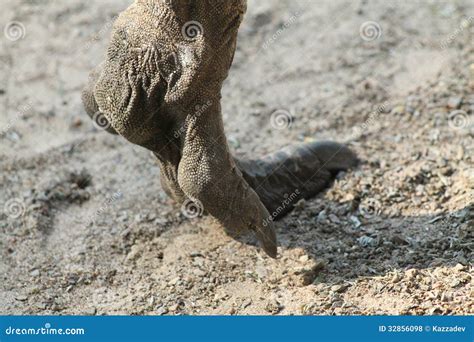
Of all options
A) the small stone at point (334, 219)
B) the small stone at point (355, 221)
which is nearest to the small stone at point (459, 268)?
the small stone at point (355, 221)

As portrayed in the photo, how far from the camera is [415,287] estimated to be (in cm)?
418

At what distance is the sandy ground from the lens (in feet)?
14.6

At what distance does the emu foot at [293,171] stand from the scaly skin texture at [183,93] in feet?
2.11

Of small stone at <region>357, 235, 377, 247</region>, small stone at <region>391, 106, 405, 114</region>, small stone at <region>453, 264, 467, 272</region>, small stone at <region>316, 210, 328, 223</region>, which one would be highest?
small stone at <region>453, 264, 467, 272</region>

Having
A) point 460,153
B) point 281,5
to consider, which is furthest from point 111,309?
point 281,5

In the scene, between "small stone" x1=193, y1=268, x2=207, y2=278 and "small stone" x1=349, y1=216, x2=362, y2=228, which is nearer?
"small stone" x1=193, y1=268, x2=207, y2=278

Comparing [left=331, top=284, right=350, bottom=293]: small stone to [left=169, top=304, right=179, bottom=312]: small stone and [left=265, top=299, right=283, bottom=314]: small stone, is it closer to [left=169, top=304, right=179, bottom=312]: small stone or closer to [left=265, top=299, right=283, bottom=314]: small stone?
[left=265, top=299, right=283, bottom=314]: small stone

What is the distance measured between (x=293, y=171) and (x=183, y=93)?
1.50 m

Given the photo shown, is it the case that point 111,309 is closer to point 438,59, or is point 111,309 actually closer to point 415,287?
point 415,287

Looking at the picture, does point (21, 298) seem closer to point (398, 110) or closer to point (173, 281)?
point (173, 281)

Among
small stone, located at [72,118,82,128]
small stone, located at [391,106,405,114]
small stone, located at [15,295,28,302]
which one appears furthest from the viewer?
small stone, located at [72,118,82,128]

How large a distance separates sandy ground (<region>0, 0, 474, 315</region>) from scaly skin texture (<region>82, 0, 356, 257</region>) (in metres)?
0.51

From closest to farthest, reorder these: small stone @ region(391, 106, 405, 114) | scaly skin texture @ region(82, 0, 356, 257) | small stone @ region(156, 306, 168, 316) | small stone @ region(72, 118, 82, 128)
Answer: scaly skin texture @ region(82, 0, 356, 257), small stone @ region(156, 306, 168, 316), small stone @ region(391, 106, 405, 114), small stone @ region(72, 118, 82, 128)

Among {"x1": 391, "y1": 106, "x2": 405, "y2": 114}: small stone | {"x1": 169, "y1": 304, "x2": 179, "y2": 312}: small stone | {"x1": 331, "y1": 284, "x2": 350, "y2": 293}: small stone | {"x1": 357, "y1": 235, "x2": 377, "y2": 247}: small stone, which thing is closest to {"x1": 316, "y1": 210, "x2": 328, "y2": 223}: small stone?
{"x1": 357, "y1": 235, "x2": 377, "y2": 247}: small stone
